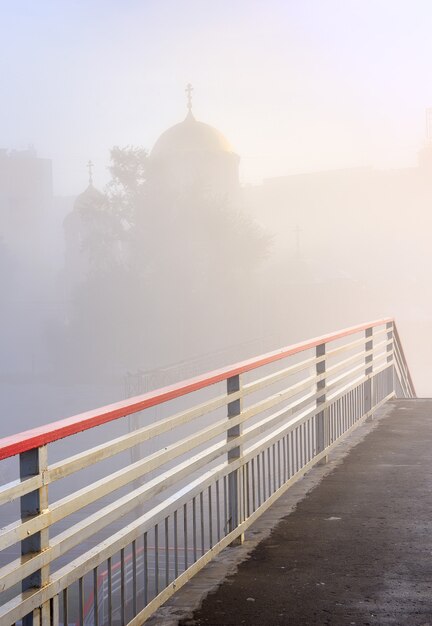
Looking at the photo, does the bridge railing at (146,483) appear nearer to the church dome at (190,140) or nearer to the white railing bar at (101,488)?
the white railing bar at (101,488)

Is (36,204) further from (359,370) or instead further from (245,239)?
(359,370)

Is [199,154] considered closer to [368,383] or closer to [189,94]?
[189,94]

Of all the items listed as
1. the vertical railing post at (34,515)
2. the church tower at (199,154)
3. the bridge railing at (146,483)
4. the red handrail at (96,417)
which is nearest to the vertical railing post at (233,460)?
the bridge railing at (146,483)

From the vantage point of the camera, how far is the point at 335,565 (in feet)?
16.5

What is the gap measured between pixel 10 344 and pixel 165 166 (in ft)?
65.3

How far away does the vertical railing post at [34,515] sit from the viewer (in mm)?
3078

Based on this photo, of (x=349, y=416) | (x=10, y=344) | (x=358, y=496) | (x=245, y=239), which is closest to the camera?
(x=358, y=496)

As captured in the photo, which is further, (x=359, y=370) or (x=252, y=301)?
(x=252, y=301)

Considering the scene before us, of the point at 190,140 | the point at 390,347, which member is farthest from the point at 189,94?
the point at 390,347

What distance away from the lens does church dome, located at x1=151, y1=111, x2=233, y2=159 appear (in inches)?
2739

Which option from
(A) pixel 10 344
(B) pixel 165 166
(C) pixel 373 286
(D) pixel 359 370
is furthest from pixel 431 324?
(D) pixel 359 370

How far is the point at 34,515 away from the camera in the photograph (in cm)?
311

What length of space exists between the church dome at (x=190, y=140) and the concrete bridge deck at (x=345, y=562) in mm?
63458

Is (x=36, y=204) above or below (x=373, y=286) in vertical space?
above
